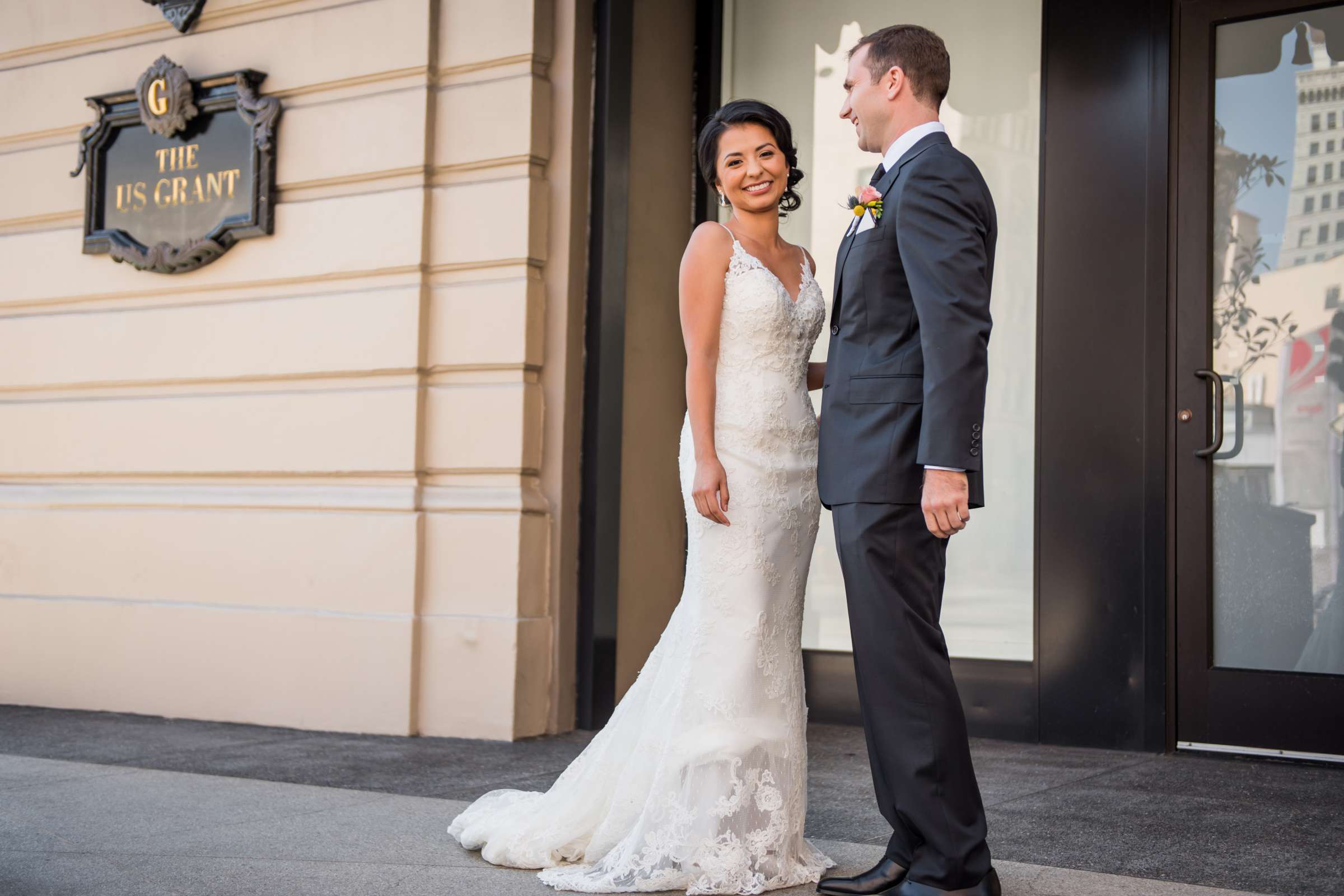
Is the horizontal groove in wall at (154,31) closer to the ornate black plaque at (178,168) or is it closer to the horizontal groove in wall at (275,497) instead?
the ornate black plaque at (178,168)

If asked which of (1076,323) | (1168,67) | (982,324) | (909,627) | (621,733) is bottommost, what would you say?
(621,733)

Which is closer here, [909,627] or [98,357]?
[909,627]

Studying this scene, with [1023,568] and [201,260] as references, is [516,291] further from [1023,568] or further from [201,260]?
[1023,568]

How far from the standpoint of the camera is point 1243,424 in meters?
4.98

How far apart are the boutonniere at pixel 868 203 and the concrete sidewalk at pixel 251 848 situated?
1.56 metres

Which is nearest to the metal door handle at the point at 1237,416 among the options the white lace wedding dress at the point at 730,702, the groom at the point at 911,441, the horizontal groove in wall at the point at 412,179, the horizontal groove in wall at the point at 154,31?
the white lace wedding dress at the point at 730,702

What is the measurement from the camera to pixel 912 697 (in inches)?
113

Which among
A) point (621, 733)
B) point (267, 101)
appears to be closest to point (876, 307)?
point (621, 733)

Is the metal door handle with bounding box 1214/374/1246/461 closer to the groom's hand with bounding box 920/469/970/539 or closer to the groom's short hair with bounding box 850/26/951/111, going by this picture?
the groom's short hair with bounding box 850/26/951/111

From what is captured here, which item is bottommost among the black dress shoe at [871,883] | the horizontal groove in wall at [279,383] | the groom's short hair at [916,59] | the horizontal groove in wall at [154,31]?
the black dress shoe at [871,883]

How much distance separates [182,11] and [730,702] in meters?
4.71

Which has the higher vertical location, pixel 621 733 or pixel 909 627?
pixel 909 627

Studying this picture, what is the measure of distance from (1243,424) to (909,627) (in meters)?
2.69

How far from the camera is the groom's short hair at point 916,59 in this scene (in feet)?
9.80
